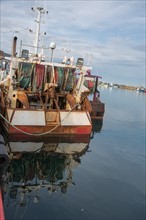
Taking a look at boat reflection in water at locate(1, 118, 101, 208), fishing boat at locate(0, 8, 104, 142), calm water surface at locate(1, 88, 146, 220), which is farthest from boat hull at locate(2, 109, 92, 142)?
calm water surface at locate(1, 88, 146, 220)

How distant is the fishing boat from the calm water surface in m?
1.39

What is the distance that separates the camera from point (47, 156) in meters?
14.1

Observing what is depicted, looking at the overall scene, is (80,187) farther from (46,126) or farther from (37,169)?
(46,126)

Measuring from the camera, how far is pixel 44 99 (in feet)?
63.4

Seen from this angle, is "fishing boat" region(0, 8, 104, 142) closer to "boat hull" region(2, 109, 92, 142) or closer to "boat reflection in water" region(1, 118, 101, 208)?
"boat hull" region(2, 109, 92, 142)

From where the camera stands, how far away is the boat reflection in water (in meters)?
9.59

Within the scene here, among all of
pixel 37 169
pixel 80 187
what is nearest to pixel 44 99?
pixel 37 169

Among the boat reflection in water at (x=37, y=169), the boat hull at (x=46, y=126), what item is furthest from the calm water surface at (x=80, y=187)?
the boat hull at (x=46, y=126)

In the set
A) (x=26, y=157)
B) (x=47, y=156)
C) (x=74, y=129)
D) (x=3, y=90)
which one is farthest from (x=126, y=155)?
(x=3, y=90)

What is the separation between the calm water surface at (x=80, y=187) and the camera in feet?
28.1

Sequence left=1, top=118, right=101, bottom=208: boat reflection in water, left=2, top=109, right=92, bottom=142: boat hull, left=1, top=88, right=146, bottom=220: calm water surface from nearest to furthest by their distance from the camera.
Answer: left=1, top=88, right=146, bottom=220: calm water surface
left=1, top=118, right=101, bottom=208: boat reflection in water
left=2, top=109, right=92, bottom=142: boat hull

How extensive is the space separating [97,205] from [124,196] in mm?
1395

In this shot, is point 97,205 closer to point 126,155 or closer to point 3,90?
point 126,155

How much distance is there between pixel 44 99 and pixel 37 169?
7.68m
